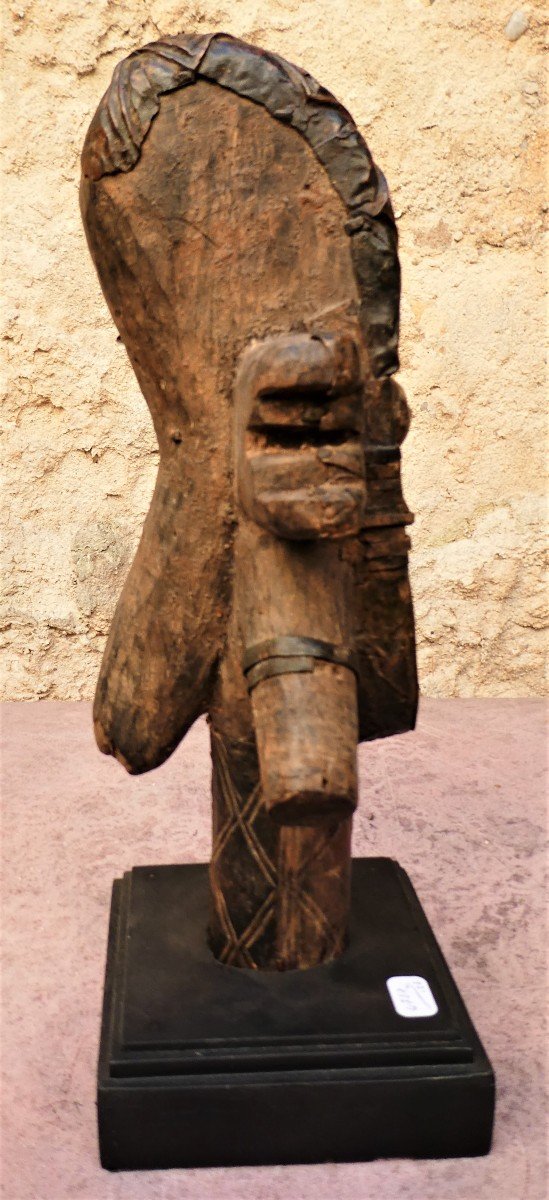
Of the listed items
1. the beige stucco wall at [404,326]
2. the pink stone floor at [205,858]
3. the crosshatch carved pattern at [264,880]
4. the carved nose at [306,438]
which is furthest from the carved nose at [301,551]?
the beige stucco wall at [404,326]

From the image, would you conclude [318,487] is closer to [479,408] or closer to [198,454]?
[198,454]

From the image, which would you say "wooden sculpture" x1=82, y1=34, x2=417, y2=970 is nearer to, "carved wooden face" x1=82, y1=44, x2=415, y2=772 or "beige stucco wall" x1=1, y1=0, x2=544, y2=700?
"carved wooden face" x1=82, y1=44, x2=415, y2=772

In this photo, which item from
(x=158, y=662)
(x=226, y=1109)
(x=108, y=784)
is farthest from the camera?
(x=108, y=784)

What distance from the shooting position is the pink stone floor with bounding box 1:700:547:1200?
4.35ft

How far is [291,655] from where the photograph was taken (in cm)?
125

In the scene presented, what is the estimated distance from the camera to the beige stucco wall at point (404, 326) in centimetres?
253

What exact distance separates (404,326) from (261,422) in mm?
1517

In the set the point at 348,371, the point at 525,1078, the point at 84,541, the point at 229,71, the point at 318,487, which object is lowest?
the point at 525,1078

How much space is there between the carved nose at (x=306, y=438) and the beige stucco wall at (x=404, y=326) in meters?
1.48

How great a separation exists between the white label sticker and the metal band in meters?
0.42

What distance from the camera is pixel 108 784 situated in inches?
90.1

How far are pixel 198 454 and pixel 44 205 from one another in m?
1.44

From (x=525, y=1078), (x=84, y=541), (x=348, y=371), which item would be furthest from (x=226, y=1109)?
(x=84, y=541)

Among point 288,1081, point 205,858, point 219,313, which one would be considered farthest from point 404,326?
point 288,1081
